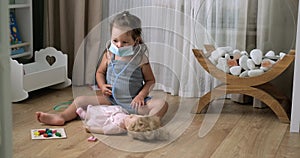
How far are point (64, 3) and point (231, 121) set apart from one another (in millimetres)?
1344

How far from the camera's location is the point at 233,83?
2508mm

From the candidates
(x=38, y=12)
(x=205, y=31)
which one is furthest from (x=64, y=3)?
(x=205, y=31)

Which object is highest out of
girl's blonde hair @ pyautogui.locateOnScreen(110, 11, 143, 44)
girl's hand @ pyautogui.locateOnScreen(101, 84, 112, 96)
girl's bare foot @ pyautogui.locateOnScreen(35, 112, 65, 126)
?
girl's blonde hair @ pyautogui.locateOnScreen(110, 11, 143, 44)

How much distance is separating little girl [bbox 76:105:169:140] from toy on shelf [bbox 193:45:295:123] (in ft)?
1.61

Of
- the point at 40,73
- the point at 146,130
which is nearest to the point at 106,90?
the point at 146,130

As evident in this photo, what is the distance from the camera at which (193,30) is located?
113 inches

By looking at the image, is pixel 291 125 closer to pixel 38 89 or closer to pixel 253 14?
pixel 253 14

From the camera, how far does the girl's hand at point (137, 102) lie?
2.36 meters

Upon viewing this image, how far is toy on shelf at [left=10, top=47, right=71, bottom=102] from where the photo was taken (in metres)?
2.63

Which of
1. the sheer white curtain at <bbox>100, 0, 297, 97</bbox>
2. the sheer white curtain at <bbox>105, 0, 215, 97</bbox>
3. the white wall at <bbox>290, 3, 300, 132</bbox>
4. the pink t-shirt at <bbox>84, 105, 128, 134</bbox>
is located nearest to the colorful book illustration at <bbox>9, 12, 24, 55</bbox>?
the sheer white curtain at <bbox>100, 0, 297, 97</bbox>

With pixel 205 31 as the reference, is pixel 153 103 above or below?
below

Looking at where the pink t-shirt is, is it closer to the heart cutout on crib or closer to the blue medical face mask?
the blue medical face mask

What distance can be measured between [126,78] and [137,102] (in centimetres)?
14

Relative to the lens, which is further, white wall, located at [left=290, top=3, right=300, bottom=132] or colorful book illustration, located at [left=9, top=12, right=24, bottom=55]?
colorful book illustration, located at [left=9, top=12, right=24, bottom=55]
